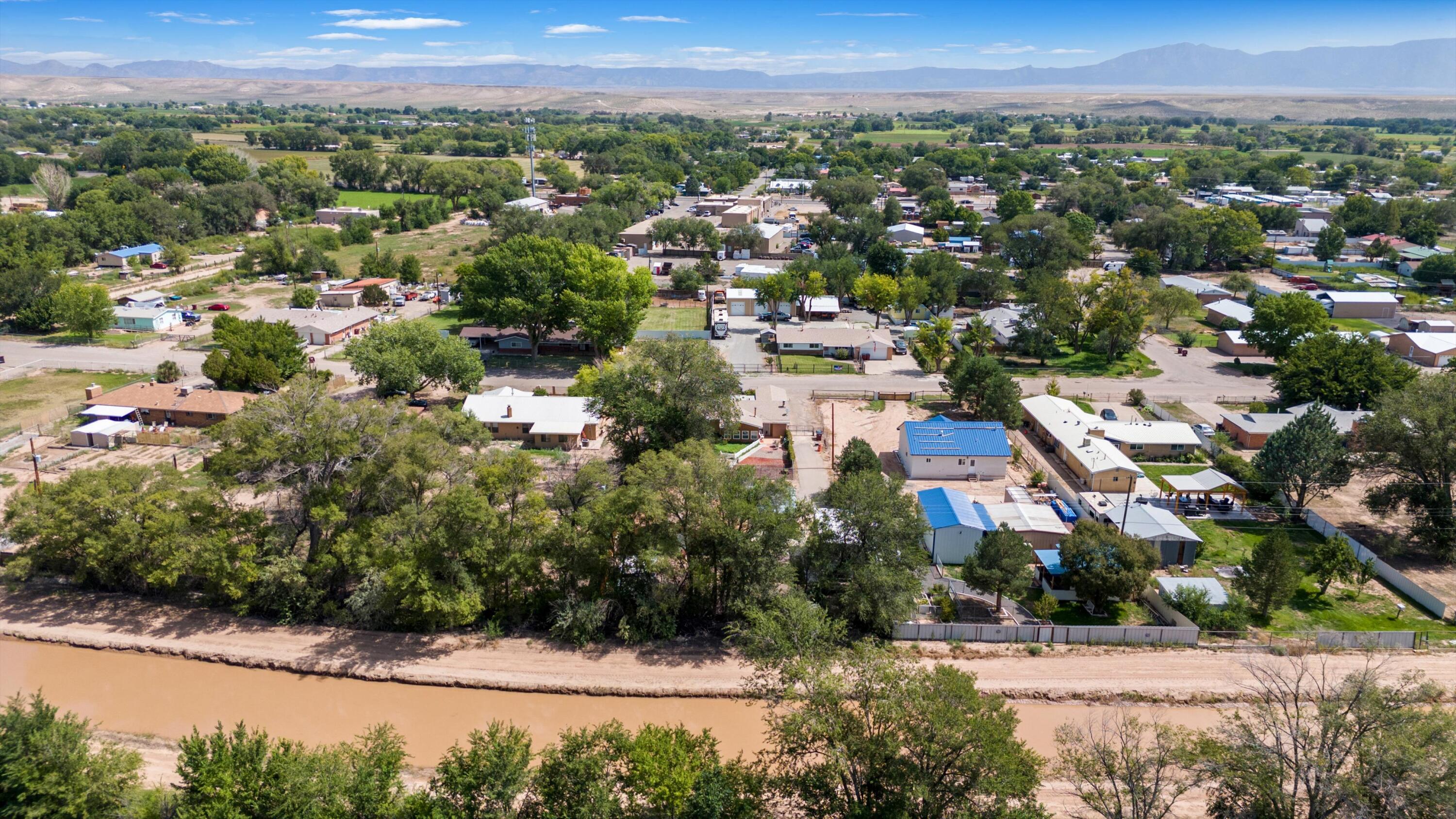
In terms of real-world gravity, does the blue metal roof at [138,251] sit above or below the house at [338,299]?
above

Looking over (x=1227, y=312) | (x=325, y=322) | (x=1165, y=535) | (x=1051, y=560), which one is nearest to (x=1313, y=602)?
(x=1165, y=535)

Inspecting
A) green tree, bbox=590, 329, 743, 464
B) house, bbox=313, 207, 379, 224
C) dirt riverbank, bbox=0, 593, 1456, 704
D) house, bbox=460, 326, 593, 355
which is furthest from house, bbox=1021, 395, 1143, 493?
house, bbox=313, 207, 379, 224

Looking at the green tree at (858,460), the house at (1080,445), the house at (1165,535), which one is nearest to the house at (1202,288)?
the house at (1080,445)

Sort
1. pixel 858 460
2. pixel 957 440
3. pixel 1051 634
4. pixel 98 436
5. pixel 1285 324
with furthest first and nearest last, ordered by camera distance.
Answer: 1. pixel 1285 324
2. pixel 98 436
3. pixel 957 440
4. pixel 858 460
5. pixel 1051 634

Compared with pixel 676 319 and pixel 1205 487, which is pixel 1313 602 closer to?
pixel 1205 487

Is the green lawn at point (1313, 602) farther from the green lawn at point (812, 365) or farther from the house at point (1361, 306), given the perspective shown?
the house at point (1361, 306)

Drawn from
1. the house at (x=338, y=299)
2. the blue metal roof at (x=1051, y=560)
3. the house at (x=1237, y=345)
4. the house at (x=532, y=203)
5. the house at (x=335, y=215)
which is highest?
the house at (x=532, y=203)
